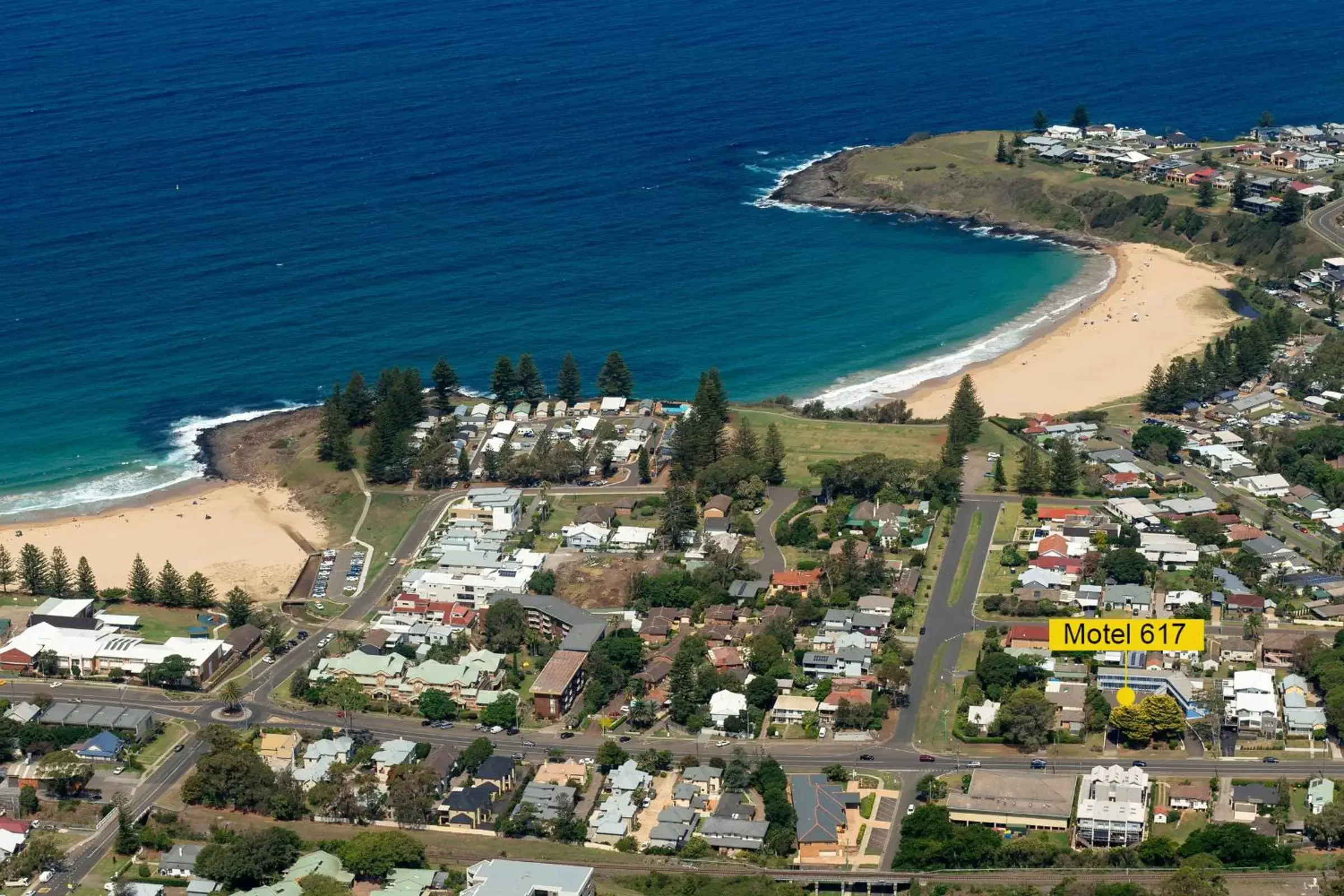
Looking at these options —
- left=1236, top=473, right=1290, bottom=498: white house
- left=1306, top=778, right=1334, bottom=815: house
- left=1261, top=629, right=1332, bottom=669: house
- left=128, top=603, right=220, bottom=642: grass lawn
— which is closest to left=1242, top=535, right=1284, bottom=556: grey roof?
left=1236, top=473, right=1290, bottom=498: white house

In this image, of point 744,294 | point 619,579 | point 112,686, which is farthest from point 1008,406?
point 112,686

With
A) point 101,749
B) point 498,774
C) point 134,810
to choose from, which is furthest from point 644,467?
point 134,810

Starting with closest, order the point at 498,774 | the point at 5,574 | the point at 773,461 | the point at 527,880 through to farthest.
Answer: the point at 527,880 → the point at 498,774 → the point at 5,574 → the point at 773,461

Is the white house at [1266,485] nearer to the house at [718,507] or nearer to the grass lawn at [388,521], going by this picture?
the house at [718,507]

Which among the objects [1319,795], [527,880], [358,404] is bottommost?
[527,880]

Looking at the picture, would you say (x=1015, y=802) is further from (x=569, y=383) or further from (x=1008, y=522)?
(x=569, y=383)

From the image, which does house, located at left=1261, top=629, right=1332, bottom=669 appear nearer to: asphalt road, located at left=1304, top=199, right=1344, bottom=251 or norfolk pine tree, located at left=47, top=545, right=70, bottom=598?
asphalt road, located at left=1304, top=199, right=1344, bottom=251
